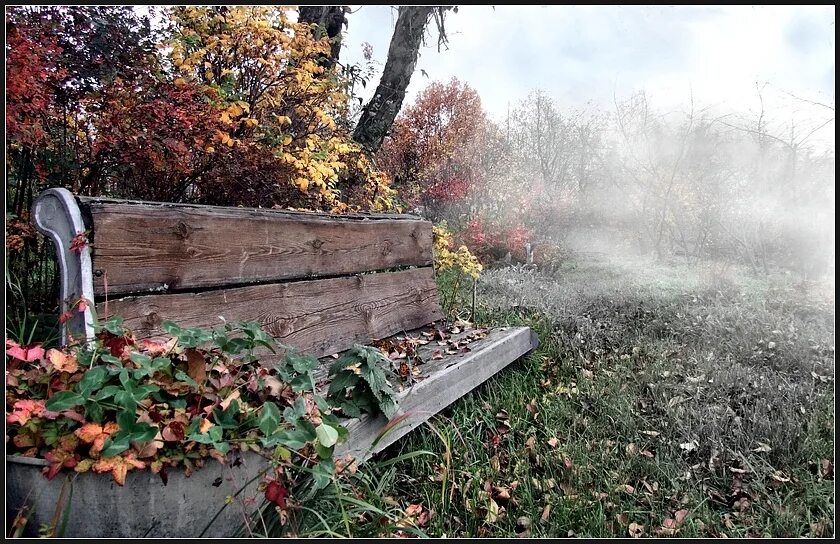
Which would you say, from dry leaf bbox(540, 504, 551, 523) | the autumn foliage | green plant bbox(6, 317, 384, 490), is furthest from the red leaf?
the autumn foliage

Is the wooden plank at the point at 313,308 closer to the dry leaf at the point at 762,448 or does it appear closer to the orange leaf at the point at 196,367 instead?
the orange leaf at the point at 196,367

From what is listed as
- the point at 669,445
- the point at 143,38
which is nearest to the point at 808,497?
the point at 669,445

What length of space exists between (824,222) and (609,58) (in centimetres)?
328

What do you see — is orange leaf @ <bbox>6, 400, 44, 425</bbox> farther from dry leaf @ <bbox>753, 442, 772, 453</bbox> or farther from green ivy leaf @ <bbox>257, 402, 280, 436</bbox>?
dry leaf @ <bbox>753, 442, 772, 453</bbox>

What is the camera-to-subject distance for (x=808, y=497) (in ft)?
7.11

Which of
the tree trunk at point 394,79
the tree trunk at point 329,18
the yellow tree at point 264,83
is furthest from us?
the tree trunk at point 394,79

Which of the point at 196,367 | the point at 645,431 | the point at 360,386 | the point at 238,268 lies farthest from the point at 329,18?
the point at 196,367

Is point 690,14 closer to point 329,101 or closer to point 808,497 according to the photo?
point 329,101

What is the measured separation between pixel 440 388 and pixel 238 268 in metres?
0.94

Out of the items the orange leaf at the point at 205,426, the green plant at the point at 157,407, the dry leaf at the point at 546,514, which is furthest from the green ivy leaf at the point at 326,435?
the dry leaf at the point at 546,514

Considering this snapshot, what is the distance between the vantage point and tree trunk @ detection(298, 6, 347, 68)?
181 inches

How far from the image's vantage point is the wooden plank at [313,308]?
1.76 m

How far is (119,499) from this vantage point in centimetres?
114

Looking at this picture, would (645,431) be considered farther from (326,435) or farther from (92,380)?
(92,380)
